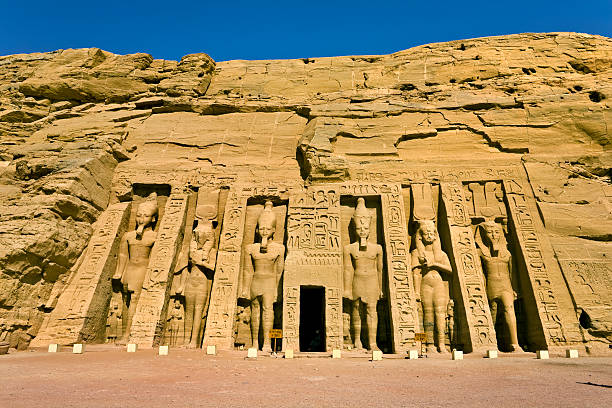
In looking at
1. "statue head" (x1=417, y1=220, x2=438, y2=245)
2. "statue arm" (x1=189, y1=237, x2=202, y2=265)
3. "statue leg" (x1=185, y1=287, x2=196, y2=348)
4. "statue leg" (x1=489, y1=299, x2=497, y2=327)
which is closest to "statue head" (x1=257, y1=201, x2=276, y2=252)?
"statue arm" (x1=189, y1=237, x2=202, y2=265)

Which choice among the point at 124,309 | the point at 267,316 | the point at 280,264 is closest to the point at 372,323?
the point at 267,316

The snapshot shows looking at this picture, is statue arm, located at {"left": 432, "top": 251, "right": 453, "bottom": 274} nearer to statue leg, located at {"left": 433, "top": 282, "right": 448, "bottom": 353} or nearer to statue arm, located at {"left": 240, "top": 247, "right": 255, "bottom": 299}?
statue leg, located at {"left": 433, "top": 282, "right": 448, "bottom": 353}

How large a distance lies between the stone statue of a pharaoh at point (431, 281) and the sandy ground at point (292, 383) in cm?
253

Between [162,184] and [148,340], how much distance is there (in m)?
4.70

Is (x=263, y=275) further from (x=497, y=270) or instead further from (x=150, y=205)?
(x=497, y=270)

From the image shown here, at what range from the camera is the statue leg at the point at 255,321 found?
9.70 metres

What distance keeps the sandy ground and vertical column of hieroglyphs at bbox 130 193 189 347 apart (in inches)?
77.0

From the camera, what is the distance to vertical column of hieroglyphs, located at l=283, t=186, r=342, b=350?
9414 millimetres

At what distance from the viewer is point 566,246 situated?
10.2 meters

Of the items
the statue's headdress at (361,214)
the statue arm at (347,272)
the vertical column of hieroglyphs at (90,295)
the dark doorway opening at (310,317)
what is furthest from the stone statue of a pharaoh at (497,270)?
the vertical column of hieroglyphs at (90,295)

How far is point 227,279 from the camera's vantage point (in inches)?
397

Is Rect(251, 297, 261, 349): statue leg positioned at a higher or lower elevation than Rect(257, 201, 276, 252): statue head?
lower

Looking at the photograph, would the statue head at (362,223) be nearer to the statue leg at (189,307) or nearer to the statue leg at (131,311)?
the statue leg at (189,307)

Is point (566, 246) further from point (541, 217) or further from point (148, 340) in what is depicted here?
point (148, 340)
